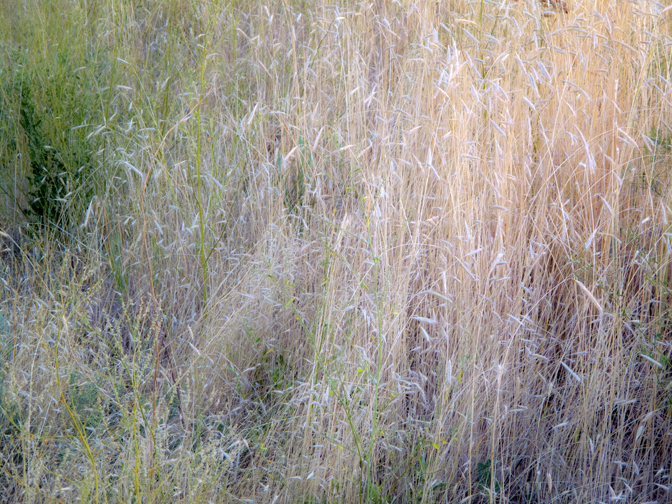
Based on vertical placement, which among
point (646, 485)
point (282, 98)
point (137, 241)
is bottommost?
point (646, 485)

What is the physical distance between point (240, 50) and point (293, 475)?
105 inches

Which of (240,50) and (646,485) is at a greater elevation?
(240,50)

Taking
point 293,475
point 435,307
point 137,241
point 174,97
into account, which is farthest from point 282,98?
point 293,475

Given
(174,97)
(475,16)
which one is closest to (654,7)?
(475,16)

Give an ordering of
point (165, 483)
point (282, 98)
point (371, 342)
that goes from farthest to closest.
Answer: point (282, 98), point (371, 342), point (165, 483)

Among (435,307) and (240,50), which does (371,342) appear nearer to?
(435,307)

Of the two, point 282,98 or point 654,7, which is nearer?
point 654,7

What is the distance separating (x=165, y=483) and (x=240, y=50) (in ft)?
8.89

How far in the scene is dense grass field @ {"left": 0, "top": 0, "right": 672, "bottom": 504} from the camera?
1.62 metres

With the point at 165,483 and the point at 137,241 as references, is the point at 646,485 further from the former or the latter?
the point at 137,241

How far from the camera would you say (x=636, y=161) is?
2193 mm

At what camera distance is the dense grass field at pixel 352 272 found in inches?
63.6

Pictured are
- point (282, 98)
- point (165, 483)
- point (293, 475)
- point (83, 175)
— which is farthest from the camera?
point (282, 98)

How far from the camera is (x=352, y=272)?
161 centimetres
